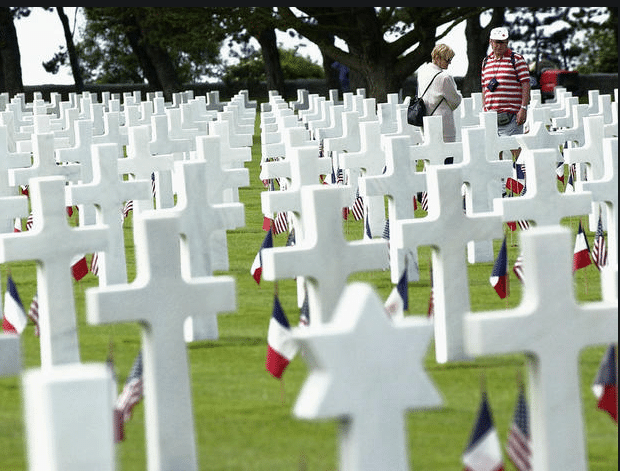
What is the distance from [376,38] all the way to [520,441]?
29.0 metres

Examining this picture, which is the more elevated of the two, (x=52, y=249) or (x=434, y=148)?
(x=434, y=148)

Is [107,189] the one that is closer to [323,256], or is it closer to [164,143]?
[323,256]

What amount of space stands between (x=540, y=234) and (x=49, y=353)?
290 centimetres

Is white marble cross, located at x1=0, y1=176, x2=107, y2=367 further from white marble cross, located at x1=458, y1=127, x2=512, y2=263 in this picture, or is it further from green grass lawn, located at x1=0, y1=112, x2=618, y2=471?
white marble cross, located at x1=458, y1=127, x2=512, y2=263

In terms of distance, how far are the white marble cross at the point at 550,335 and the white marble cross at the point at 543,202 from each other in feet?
9.29

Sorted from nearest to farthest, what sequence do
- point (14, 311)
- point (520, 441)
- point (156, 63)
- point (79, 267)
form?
point (520, 441) → point (14, 311) → point (79, 267) → point (156, 63)

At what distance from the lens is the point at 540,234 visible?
13.6ft

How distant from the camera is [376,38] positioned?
33062 millimetres

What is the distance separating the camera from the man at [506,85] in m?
13.8

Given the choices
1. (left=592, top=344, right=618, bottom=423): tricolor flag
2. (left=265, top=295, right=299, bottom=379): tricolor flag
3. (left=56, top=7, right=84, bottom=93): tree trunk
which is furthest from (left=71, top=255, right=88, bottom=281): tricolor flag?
(left=56, top=7, right=84, bottom=93): tree trunk

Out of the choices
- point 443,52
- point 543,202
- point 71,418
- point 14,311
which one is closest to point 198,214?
point 14,311

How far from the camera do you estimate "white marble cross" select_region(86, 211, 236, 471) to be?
4.95 meters

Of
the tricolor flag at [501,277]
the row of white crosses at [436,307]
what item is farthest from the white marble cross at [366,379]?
the tricolor flag at [501,277]

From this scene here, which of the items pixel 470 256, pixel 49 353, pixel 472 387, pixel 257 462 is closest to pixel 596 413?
pixel 472 387
